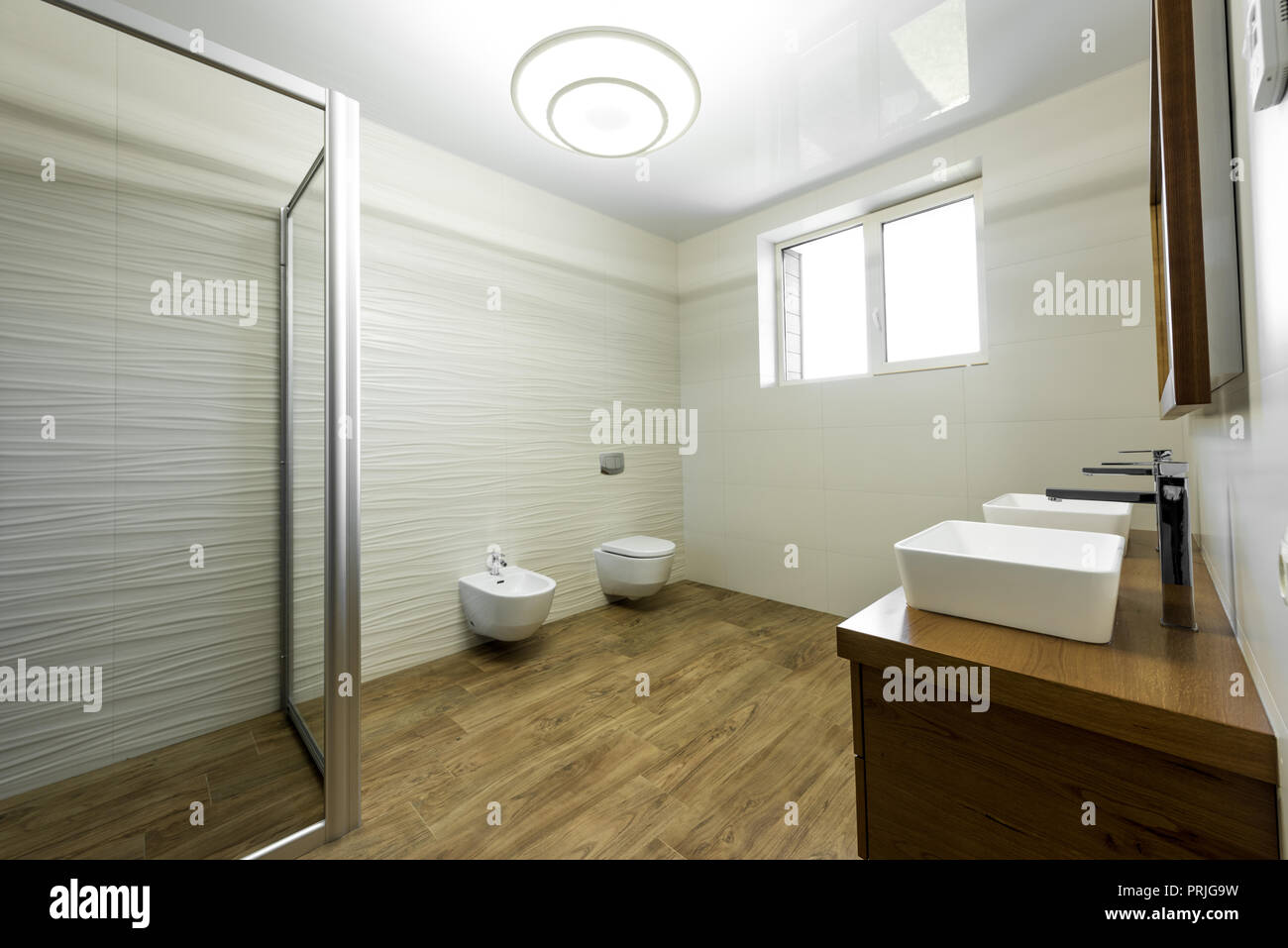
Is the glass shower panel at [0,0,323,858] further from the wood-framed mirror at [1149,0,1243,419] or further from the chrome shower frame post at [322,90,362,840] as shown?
the wood-framed mirror at [1149,0,1243,419]

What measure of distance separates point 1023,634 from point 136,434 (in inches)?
87.1

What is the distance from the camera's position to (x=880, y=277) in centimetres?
291

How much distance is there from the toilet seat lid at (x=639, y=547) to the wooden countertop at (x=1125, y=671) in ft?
6.54

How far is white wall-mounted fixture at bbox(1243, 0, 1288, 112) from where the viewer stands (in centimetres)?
41

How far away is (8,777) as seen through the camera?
1.32 meters

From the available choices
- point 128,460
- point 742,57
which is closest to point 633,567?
point 128,460

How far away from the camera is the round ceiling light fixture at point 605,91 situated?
1.57 m

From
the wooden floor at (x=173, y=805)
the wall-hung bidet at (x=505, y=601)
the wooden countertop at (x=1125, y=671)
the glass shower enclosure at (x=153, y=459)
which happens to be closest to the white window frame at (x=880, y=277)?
the wooden countertop at (x=1125, y=671)

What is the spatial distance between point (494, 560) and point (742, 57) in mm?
2512

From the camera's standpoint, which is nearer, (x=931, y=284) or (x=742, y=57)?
(x=742, y=57)

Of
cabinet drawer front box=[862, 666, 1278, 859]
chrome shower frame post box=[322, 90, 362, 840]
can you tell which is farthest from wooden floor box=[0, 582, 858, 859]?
cabinet drawer front box=[862, 666, 1278, 859]

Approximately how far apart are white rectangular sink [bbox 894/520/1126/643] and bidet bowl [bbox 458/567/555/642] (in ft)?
5.61

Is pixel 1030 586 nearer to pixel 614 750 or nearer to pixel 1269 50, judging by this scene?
pixel 1269 50
